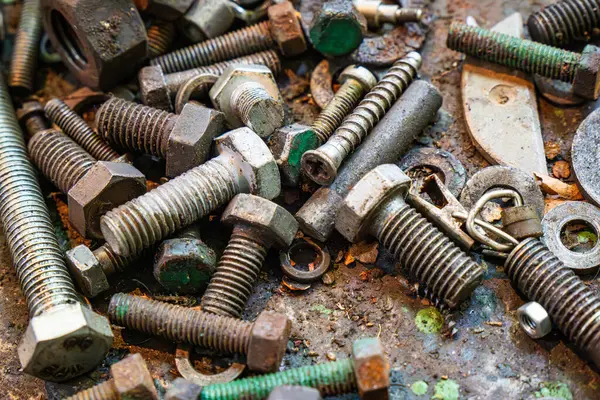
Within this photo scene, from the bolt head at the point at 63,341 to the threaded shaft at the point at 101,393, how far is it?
20 centimetres

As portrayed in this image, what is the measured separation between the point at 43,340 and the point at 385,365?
1497 mm

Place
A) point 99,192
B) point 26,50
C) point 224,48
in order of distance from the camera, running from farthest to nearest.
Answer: point 26,50 < point 224,48 < point 99,192

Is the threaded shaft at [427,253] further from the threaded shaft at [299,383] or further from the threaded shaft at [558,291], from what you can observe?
the threaded shaft at [299,383]

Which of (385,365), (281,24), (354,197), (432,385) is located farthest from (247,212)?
(281,24)

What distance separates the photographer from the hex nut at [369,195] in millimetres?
3146

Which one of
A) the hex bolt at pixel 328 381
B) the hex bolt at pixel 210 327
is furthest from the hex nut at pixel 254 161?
the hex bolt at pixel 328 381

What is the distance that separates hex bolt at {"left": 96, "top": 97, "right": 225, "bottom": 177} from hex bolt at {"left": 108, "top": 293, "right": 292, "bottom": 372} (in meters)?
0.83

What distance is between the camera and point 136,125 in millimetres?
3639

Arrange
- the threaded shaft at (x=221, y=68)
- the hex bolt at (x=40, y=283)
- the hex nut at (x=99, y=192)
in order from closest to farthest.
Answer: the hex bolt at (x=40, y=283) → the hex nut at (x=99, y=192) → the threaded shaft at (x=221, y=68)

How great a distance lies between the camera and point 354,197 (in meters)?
3.18

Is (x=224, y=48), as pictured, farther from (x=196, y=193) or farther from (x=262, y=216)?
(x=262, y=216)

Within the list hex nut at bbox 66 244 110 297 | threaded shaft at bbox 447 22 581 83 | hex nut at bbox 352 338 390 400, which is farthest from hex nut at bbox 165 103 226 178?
threaded shaft at bbox 447 22 581 83

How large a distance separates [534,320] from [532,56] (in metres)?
1.74

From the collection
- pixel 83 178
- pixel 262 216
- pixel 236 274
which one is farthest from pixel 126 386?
pixel 83 178
